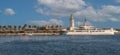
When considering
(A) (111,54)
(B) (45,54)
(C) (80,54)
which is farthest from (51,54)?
(A) (111,54)

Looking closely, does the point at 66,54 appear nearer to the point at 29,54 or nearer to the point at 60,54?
the point at 60,54

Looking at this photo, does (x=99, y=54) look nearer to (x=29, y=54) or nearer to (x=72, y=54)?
(x=72, y=54)

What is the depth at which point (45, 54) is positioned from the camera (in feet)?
179

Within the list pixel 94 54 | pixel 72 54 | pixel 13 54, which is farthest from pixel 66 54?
pixel 13 54

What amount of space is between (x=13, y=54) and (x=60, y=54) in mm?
7292

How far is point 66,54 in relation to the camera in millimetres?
53656

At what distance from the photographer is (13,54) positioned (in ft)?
180

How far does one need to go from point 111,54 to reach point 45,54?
10060 millimetres

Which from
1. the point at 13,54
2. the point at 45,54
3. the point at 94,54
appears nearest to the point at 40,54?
the point at 45,54

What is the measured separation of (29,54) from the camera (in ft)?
181

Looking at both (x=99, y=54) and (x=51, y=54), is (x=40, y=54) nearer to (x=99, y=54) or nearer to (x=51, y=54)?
(x=51, y=54)

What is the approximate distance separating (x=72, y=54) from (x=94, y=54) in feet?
10.9

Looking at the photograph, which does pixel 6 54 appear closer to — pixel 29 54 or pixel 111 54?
pixel 29 54

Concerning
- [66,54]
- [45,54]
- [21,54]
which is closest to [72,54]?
[66,54]
